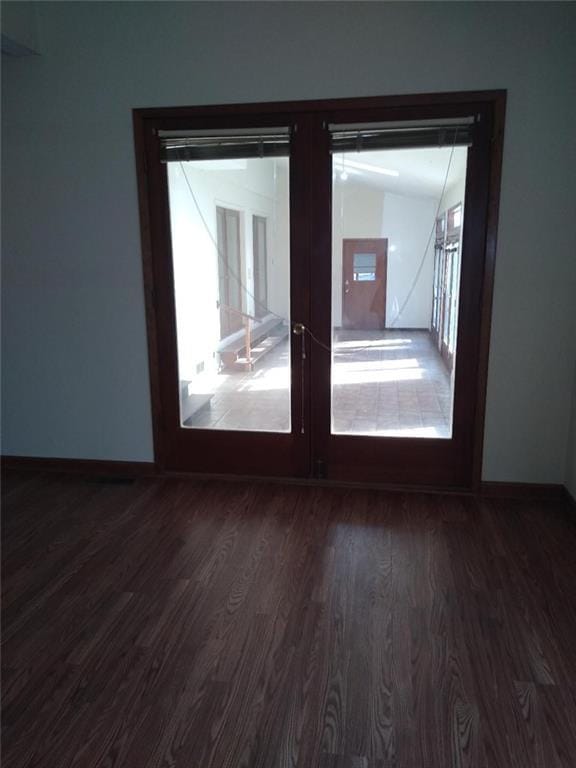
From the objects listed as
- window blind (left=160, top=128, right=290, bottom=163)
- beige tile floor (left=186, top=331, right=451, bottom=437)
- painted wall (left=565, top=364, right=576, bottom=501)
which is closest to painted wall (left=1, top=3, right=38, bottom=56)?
window blind (left=160, top=128, right=290, bottom=163)

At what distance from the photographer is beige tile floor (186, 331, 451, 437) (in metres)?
3.22

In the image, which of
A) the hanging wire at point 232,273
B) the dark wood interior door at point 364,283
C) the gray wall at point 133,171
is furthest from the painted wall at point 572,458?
the hanging wire at point 232,273

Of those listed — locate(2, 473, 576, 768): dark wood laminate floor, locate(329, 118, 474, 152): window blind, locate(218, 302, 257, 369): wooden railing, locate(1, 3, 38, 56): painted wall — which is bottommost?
locate(2, 473, 576, 768): dark wood laminate floor

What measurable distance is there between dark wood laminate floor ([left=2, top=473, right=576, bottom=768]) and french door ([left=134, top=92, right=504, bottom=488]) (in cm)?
42

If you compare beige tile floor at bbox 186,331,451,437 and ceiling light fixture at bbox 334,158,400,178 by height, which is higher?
ceiling light fixture at bbox 334,158,400,178

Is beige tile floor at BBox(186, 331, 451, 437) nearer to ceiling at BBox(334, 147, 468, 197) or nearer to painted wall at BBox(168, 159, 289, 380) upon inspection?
painted wall at BBox(168, 159, 289, 380)

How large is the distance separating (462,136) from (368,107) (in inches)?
20.8

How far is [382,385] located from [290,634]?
66.0 inches

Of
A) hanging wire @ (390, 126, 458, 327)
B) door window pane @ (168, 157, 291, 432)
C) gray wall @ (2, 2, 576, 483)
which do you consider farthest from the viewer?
door window pane @ (168, 157, 291, 432)

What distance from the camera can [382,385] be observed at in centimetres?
328

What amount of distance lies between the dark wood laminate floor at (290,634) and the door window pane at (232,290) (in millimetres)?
664

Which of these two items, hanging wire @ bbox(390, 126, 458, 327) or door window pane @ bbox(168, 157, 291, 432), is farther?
door window pane @ bbox(168, 157, 291, 432)

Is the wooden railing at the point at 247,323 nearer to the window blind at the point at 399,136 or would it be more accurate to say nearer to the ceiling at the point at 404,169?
the ceiling at the point at 404,169

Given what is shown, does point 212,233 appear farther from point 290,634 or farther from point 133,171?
point 290,634
